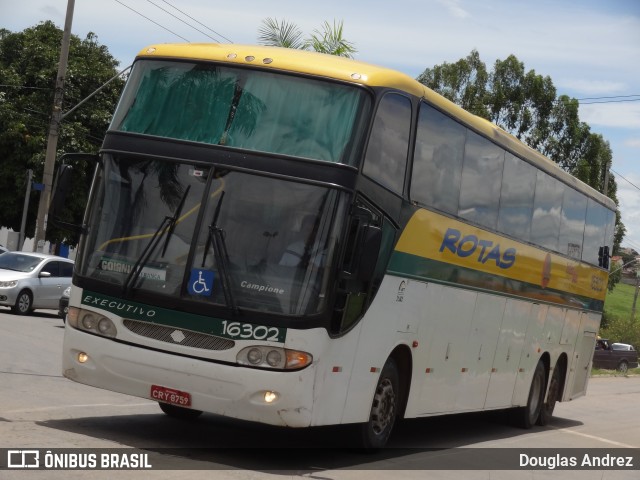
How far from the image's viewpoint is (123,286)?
1051 cm

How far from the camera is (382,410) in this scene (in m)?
12.1

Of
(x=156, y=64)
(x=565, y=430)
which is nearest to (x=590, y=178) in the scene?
(x=565, y=430)

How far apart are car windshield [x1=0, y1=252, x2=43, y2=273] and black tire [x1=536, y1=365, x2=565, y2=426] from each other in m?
14.4

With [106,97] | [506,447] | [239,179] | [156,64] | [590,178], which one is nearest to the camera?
[239,179]

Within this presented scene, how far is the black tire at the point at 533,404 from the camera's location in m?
18.6

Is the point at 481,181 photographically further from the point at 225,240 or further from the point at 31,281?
the point at 31,281

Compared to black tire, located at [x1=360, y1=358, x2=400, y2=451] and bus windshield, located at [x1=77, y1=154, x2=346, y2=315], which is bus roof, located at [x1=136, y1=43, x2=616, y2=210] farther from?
black tire, located at [x1=360, y1=358, x2=400, y2=451]

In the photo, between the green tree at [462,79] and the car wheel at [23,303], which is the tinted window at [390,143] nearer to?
the car wheel at [23,303]

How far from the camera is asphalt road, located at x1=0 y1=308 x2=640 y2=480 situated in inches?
391

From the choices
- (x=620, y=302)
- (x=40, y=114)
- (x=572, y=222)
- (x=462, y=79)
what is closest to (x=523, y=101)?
(x=462, y=79)

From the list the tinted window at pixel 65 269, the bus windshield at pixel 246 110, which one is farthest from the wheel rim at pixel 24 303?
the bus windshield at pixel 246 110

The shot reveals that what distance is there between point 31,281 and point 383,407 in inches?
715

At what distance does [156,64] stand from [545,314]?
9.32 m
